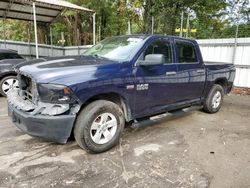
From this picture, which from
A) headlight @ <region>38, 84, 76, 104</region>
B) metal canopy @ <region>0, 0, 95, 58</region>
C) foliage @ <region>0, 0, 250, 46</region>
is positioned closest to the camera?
headlight @ <region>38, 84, 76, 104</region>

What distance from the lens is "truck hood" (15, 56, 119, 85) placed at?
3131mm

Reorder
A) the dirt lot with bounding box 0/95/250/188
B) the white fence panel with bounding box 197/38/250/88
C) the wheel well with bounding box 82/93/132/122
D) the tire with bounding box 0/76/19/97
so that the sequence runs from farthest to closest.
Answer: the white fence panel with bounding box 197/38/250/88 < the tire with bounding box 0/76/19/97 < the wheel well with bounding box 82/93/132/122 < the dirt lot with bounding box 0/95/250/188

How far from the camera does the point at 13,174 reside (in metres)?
2.97

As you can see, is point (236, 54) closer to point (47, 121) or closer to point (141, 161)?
point (141, 161)

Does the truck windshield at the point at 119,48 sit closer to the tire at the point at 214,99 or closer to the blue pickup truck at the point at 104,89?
the blue pickup truck at the point at 104,89

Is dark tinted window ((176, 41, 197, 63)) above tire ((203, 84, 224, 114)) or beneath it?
above

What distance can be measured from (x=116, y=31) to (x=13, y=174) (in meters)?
18.5

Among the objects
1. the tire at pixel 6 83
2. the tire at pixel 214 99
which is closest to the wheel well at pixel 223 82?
the tire at pixel 214 99

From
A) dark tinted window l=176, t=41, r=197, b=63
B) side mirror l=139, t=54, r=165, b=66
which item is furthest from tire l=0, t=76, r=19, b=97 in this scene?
dark tinted window l=176, t=41, r=197, b=63

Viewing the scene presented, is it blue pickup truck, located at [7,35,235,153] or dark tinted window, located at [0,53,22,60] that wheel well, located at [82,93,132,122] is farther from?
dark tinted window, located at [0,53,22,60]

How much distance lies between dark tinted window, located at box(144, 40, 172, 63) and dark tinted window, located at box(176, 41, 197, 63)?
10.0 inches

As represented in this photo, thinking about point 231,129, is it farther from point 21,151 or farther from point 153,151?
point 21,151

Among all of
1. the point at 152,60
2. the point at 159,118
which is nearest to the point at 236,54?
the point at 159,118

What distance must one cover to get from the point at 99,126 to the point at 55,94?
83 centimetres
